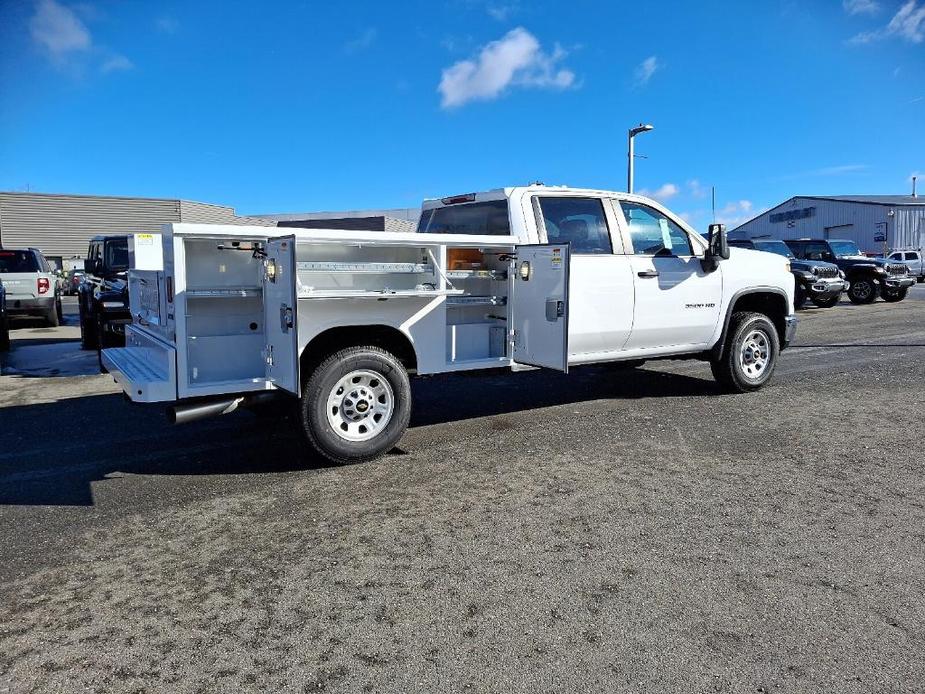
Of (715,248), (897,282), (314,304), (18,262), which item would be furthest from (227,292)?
(897,282)

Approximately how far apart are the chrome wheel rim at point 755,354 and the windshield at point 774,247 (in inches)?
503

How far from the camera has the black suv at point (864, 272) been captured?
69.1ft

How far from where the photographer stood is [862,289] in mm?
21359

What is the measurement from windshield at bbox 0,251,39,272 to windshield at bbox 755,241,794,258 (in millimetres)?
17749

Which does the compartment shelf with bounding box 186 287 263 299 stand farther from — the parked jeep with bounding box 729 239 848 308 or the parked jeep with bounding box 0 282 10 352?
the parked jeep with bounding box 729 239 848 308

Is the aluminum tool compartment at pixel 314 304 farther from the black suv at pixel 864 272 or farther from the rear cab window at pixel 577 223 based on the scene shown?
the black suv at pixel 864 272

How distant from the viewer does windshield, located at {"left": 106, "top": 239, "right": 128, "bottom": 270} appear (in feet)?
39.2

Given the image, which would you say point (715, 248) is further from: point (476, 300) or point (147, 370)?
point (147, 370)

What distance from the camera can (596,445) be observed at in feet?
19.4

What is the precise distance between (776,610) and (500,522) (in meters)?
1.60

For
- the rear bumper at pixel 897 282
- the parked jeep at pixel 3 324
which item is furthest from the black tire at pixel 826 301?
the parked jeep at pixel 3 324

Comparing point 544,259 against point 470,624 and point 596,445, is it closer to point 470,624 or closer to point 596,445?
point 596,445

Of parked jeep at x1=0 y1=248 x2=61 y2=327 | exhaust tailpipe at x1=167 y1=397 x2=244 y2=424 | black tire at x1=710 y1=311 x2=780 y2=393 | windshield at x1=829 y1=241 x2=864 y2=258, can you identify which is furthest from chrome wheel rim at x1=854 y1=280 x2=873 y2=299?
parked jeep at x1=0 y1=248 x2=61 y2=327

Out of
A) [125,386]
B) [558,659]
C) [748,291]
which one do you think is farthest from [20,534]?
[748,291]
